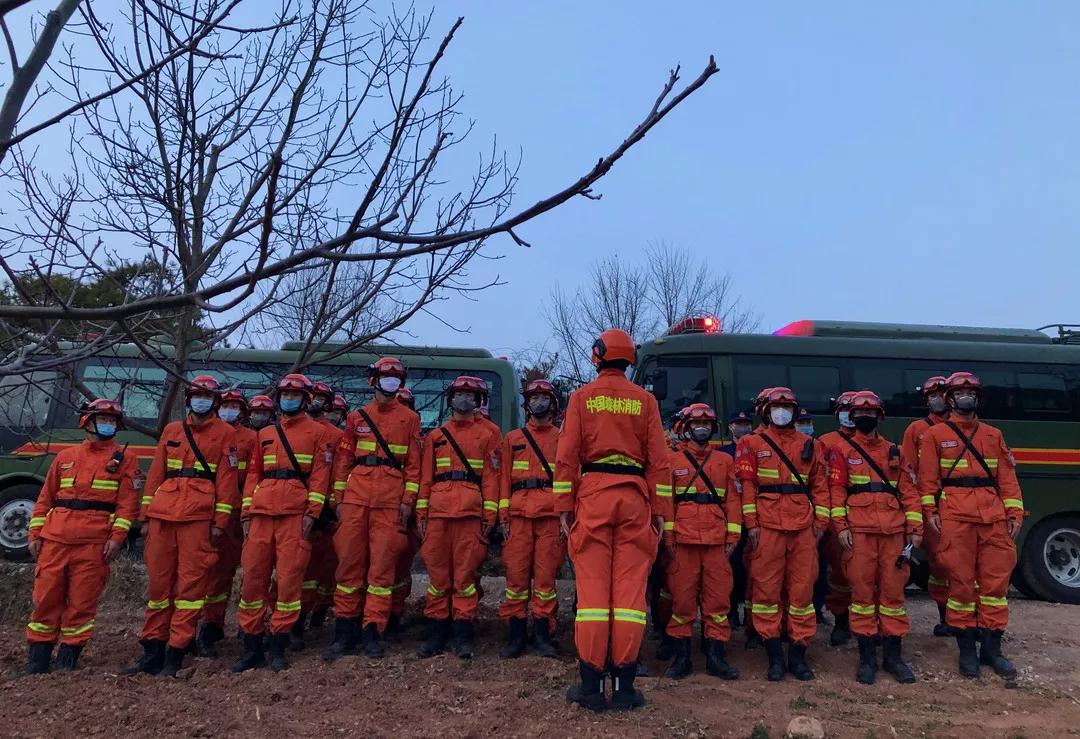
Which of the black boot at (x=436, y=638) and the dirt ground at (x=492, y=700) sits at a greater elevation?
the black boot at (x=436, y=638)

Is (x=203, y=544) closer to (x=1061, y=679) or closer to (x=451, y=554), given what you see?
(x=451, y=554)

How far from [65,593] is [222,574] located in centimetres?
113

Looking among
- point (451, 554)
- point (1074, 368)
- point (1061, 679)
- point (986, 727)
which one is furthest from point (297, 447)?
point (1074, 368)

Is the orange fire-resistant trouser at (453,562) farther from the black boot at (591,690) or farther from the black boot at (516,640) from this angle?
the black boot at (591,690)

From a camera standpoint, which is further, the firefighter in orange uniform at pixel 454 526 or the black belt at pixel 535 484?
the black belt at pixel 535 484

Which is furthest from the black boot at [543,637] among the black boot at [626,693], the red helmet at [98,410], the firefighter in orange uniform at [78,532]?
the red helmet at [98,410]

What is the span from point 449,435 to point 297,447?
3.95ft

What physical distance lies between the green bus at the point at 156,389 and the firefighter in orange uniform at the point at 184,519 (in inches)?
107

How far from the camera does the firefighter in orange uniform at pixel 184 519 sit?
5617 mm

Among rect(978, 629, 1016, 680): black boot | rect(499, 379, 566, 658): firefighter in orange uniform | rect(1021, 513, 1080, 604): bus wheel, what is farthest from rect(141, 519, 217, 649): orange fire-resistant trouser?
rect(1021, 513, 1080, 604): bus wheel

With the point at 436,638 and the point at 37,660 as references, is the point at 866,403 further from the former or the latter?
the point at 37,660

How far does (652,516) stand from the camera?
16.5 feet

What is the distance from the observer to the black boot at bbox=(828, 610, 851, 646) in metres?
6.64

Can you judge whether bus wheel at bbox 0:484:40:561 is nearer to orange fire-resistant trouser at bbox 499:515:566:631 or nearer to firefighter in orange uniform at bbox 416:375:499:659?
firefighter in orange uniform at bbox 416:375:499:659
